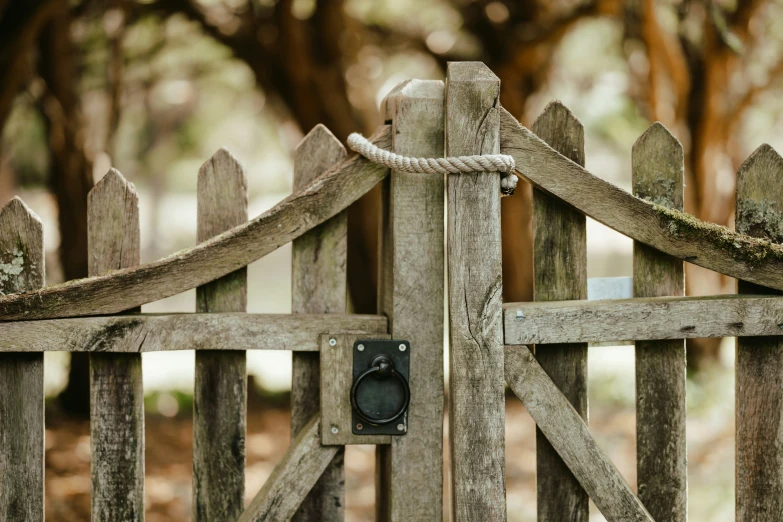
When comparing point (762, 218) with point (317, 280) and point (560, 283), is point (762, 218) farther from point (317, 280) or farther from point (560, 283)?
point (317, 280)

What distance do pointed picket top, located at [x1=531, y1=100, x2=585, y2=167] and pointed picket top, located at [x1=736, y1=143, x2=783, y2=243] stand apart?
0.41 meters

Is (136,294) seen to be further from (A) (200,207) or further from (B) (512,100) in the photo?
(B) (512,100)

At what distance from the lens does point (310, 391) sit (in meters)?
1.68

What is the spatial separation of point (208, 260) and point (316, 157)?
0.36 metres

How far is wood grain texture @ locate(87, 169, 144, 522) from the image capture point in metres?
1.61

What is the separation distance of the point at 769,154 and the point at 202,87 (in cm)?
1045

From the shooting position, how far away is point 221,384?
1650mm

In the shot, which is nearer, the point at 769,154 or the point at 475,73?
the point at 475,73

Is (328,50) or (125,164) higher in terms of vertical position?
(125,164)

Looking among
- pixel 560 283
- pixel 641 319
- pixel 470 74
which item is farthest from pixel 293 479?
pixel 470 74

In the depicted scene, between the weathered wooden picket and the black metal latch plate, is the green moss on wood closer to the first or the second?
the weathered wooden picket

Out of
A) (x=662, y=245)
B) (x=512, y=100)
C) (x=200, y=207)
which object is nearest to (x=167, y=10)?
(x=512, y=100)

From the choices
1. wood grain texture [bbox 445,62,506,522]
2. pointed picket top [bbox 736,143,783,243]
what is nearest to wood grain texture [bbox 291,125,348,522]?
wood grain texture [bbox 445,62,506,522]

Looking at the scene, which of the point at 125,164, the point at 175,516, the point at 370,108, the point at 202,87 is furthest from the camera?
the point at 125,164
